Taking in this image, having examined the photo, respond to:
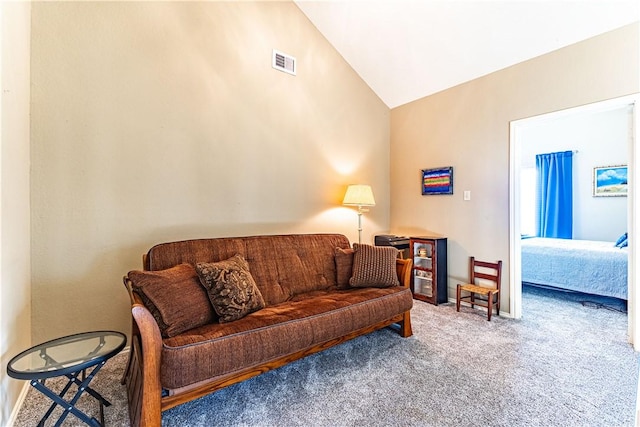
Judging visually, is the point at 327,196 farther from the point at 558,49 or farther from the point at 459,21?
the point at 558,49

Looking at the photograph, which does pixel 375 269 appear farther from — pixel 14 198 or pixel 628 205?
pixel 14 198

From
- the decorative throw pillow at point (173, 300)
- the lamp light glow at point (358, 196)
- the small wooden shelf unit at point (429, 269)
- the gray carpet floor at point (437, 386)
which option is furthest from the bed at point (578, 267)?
the decorative throw pillow at point (173, 300)

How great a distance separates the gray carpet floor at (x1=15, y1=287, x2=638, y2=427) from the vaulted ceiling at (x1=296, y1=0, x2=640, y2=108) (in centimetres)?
264

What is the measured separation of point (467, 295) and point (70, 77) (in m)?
4.25

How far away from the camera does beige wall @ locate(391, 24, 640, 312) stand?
243cm

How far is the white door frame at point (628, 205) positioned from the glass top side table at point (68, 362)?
3.37 metres

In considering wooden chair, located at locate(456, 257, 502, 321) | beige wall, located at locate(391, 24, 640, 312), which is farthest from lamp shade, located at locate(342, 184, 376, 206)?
wooden chair, located at locate(456, 257, 502, 321)

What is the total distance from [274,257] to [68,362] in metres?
1.44

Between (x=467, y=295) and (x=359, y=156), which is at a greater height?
(x=359, y=156)

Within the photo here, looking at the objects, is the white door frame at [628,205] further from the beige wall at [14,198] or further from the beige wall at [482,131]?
the beige wall at [14,198]

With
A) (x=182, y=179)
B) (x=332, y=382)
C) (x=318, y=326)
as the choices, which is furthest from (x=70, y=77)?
(x=332, y=382)

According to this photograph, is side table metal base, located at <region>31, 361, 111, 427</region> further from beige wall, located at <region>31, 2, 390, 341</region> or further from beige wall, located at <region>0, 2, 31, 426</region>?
beige wall, located at <region>31, 2, 390, 341</region>

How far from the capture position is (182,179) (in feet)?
8.27

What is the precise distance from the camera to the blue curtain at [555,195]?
5.06m
